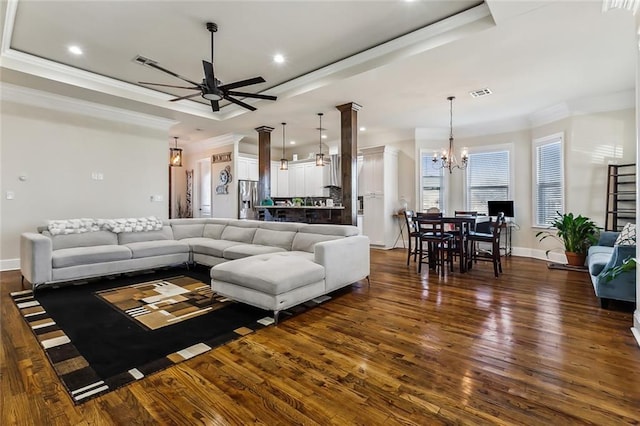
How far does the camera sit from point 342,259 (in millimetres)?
3602

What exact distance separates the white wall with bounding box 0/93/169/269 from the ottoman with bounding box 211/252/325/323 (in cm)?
422

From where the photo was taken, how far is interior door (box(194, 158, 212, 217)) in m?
9.19

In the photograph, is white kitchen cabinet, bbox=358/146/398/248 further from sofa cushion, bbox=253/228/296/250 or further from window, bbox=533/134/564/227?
sofa cushion, bbox=253/228/296/250

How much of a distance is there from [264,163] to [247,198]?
1695mm

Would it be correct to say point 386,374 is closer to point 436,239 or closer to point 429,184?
point 436,239

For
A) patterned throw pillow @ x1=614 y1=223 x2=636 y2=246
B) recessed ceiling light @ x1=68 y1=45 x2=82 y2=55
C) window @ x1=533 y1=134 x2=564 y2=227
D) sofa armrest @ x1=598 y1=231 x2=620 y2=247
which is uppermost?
recessed ceiling light @ x1=68 y1=45 x2=82 y2=55

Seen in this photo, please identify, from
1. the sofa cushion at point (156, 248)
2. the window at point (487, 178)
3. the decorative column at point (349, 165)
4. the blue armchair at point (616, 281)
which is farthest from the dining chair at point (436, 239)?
the sofa cushion at point (156, 248)

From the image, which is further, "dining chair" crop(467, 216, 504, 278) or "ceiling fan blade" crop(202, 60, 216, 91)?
"dining chair" crop(467, 216, 504, 278)

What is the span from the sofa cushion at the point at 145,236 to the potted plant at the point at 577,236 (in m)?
6.83

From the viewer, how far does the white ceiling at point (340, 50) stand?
3186mm

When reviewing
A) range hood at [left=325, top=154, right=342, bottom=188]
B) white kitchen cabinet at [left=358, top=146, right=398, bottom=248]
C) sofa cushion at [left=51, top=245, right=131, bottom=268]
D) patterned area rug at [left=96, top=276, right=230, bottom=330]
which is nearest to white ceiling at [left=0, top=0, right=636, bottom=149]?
white kitchen cabinet at [left=358, top=146, right=398, bottom=248]

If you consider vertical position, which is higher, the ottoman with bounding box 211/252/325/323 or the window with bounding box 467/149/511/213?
the window with bounding box 467/149/511/213

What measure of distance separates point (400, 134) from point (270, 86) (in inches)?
151

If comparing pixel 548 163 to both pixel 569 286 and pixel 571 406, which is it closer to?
pixel 569 286
